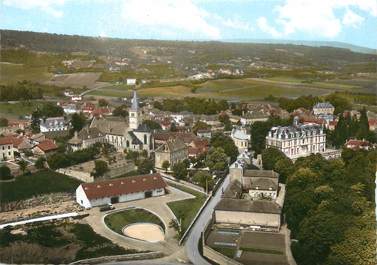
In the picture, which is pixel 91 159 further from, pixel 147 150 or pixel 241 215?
pixel 241 215

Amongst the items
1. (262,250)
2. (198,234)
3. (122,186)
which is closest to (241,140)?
(122,186)

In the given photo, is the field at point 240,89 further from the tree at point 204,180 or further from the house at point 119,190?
the house at point 119,190

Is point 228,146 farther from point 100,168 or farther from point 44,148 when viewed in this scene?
point 44,148

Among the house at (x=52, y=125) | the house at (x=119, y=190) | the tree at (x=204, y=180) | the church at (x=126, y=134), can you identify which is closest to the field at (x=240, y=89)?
the house at (x=52, y=125)

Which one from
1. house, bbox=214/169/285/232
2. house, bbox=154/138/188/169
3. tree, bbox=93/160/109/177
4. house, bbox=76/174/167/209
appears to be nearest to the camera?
house, bbox=214/169/285/232

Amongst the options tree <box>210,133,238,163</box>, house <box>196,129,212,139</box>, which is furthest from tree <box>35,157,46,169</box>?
house <box>196,129,212,139</box>

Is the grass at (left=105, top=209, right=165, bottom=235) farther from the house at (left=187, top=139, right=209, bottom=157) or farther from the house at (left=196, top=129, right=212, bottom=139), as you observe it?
the house at (left=196, top=129, right=212, bottom=139)
